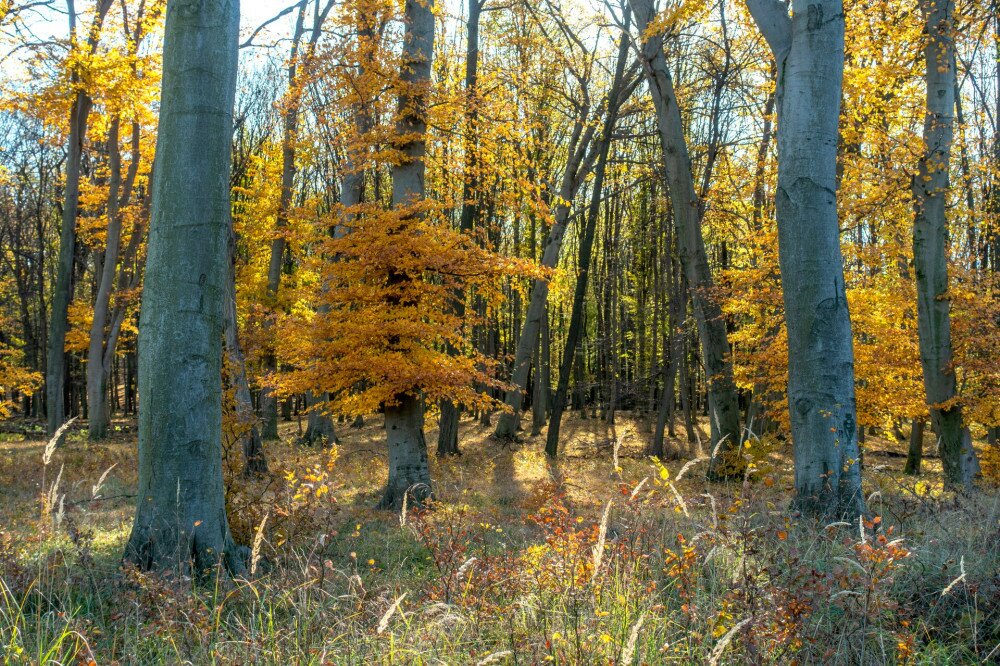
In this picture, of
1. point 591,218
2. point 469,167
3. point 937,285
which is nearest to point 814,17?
point 937,285

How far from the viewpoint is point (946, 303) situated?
38.0 feet

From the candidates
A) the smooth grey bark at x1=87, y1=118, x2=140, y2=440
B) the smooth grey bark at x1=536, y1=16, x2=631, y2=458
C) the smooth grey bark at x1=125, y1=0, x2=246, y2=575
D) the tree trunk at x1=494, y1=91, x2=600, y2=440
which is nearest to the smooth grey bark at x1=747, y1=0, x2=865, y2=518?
the smooth grey bark at x1=125, y1=0, x2=246, y2=575

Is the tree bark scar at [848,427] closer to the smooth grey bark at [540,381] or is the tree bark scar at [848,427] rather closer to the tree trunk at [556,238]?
the tree trunk at [556,238]

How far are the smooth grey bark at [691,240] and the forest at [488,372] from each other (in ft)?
0.27

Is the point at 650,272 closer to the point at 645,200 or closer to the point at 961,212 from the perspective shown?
the point at 645,200

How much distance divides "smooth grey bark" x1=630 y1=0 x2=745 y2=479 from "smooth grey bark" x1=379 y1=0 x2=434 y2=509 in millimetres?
4560

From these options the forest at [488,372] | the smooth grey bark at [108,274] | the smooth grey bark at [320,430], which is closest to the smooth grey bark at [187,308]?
the forest at [488,372]

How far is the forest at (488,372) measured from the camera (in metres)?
3.34

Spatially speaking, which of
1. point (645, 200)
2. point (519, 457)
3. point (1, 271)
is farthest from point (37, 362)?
point (645, 200)

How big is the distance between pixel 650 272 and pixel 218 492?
24.3m

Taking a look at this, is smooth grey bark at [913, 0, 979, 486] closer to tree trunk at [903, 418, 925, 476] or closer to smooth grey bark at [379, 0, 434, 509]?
tree trunk at [903, 418, 925, 476]

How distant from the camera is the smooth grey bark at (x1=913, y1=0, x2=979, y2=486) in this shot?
36.3 ft

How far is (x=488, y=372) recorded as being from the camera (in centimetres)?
1097

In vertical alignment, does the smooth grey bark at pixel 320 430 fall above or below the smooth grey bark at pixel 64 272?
below
